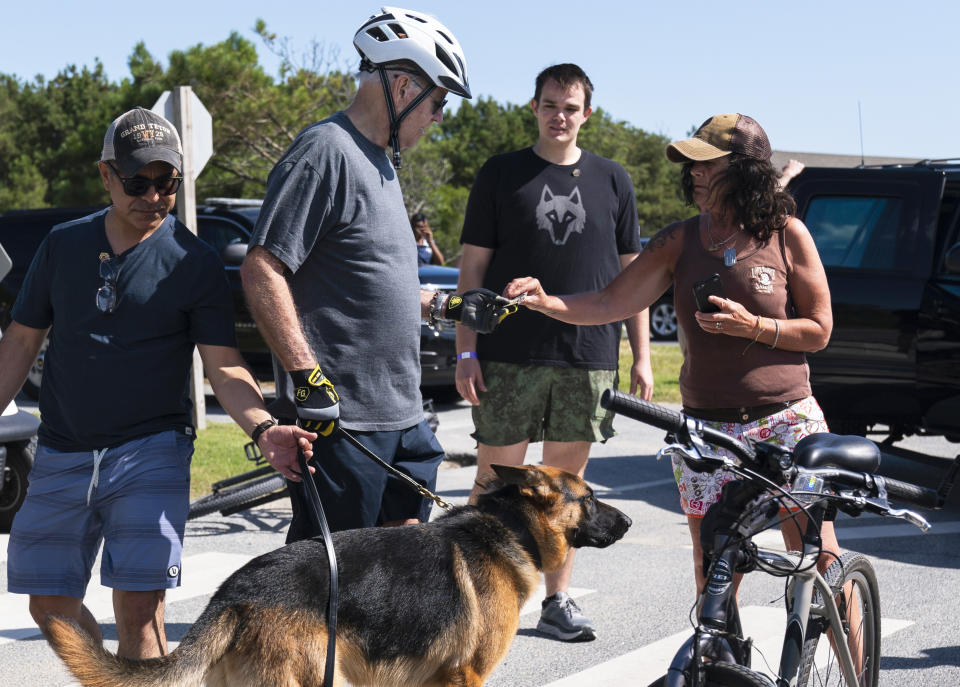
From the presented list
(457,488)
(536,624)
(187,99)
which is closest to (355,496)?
(536,624)

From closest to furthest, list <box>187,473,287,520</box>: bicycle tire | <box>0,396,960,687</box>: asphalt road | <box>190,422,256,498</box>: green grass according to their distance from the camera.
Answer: <box>0,396,960,687</box>: asphalt road
<box>187,473,287,520</box>: bicycle tire
<box>190,422,256,498</box>: green grass

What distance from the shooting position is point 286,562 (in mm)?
3170

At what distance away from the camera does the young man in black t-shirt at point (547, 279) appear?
5.28m

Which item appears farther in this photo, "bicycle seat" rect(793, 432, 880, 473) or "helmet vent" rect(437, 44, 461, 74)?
"helmet vent" rect(437, 44, 461, 74)

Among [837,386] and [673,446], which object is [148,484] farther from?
[837,386]

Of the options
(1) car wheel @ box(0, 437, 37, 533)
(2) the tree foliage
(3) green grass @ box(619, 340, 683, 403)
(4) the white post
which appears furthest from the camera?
(2) the tree foliage

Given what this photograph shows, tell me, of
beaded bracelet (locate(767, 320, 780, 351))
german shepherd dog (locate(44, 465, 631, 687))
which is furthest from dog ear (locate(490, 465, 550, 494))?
beaded bracelet (locate(767, 320, 780, 351))

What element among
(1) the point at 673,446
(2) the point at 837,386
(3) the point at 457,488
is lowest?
(3) the point at 457,488

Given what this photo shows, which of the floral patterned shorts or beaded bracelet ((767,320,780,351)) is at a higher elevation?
beaded bracelet ((767,320,780,351))

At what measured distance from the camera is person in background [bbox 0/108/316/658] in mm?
3555

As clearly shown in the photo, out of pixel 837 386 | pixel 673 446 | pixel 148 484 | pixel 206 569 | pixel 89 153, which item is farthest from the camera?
pixel 89 153

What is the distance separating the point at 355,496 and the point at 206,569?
3072 mm

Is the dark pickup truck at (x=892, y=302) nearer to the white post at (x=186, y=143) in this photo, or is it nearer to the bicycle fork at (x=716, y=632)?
the bicycle fork at (x=716, y=632)

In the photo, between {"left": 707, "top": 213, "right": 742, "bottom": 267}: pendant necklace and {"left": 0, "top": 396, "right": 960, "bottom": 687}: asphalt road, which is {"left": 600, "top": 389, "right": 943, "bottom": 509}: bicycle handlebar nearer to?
{"left": 707, "top": 213, "right": 742, "bottom": 267}: pendant necklace
